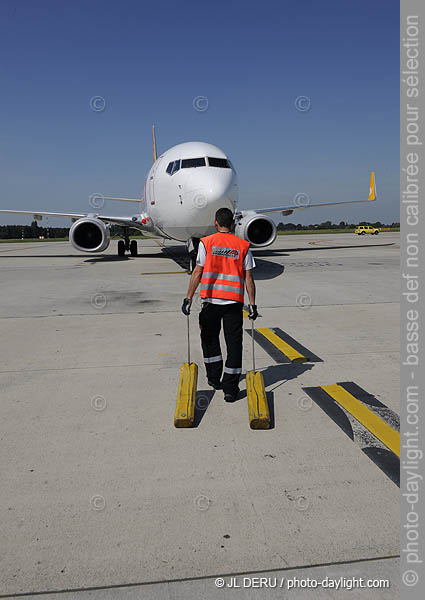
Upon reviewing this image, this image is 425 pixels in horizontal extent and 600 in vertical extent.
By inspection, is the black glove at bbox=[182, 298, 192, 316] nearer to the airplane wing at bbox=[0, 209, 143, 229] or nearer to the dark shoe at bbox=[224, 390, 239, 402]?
the dark shoe at bbox=[224, 390, 239, 402]

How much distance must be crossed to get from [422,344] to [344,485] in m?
2.65

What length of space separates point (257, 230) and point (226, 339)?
12.2 m

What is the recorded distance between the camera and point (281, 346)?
6.01 m

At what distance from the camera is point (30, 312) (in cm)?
852

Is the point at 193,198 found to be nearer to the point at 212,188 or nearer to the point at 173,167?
the point at 212,188

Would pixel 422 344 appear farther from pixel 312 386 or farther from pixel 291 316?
pixel 291 316

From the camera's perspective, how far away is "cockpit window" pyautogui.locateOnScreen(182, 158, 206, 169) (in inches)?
503

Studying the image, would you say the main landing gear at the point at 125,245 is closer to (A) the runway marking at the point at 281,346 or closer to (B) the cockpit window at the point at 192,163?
(B) the cockpit window at the point at 192,163

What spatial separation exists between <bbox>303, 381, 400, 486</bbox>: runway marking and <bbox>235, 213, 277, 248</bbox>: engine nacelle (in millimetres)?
11561

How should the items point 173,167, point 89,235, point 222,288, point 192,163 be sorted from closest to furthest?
point 222,288 < point 192,163 < point 173,167 < point 89,235

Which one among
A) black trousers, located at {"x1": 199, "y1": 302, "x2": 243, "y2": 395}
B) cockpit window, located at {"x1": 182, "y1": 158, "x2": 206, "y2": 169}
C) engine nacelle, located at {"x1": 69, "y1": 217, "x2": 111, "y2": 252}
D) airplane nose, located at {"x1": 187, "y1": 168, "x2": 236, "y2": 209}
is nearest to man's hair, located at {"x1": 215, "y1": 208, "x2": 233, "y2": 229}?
black trousers, located at {"x1": 199, "y1": 302, "x2": 243, "y2": 395}

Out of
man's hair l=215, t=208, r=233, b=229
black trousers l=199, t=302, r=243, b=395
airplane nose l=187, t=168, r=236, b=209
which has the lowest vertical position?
black trousers l=199, t=302, r=243, b=395

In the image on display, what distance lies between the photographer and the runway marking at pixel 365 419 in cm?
319

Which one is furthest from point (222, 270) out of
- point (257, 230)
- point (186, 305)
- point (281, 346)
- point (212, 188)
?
point (257, 230)
